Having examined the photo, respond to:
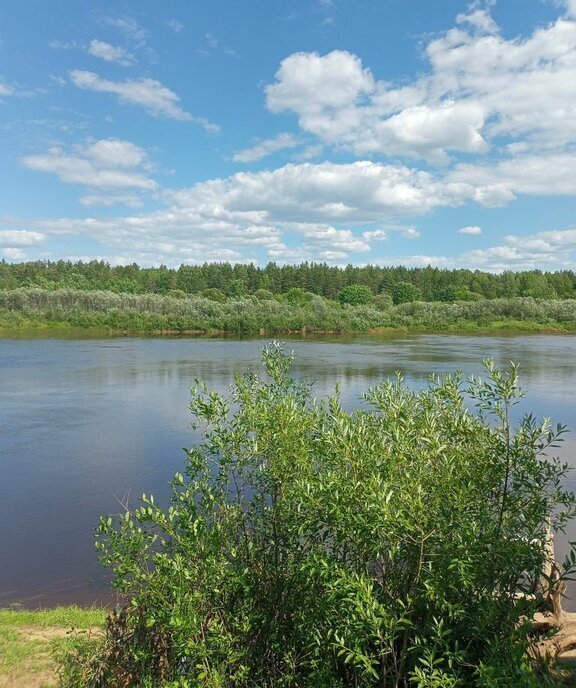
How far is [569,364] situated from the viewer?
129ft

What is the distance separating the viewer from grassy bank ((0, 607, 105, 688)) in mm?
6520

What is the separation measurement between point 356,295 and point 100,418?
266ft

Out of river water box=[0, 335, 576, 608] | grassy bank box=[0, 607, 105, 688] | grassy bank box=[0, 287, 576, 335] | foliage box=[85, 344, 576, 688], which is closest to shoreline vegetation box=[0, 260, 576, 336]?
grassy bank box=[0, 287, 576, 335]

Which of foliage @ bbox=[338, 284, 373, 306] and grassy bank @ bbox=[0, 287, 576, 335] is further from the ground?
foliage @ bbox=[338, 284, 373, 306]

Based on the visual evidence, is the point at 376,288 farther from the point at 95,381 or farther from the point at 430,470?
the point at 430,470

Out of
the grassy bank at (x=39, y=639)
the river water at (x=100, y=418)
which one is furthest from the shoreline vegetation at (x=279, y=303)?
the grassy bank at (x=39, y=639)

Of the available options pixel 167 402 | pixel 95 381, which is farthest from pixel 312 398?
pixel 95 381

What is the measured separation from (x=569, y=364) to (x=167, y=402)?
2786 centimetres

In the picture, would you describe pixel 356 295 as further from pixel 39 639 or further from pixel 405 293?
pixel 39 639

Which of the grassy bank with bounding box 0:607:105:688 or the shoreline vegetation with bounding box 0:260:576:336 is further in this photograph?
the shoreline vegetation with bounding box 0:260:576:336

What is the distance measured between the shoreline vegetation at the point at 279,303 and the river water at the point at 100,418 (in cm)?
1895

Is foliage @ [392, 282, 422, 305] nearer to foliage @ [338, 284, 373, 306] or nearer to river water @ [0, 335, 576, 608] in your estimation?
foliage @ [338, 284, 373, 306]

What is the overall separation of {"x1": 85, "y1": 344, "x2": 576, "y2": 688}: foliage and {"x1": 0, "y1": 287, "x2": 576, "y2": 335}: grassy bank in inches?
2469

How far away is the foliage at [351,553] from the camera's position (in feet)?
13.8
